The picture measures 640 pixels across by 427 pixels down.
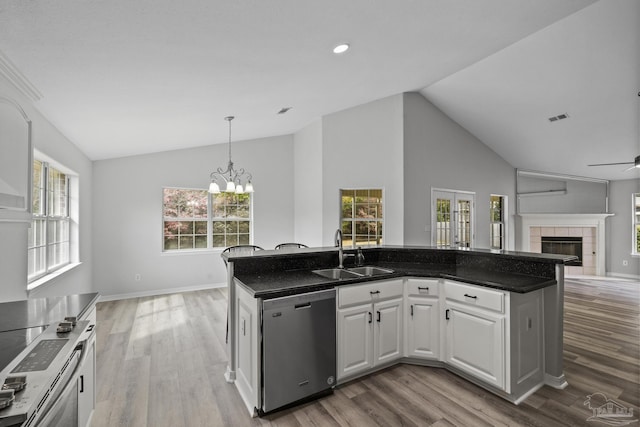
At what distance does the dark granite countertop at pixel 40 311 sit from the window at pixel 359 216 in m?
4.24

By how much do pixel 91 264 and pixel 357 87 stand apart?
5.11 m

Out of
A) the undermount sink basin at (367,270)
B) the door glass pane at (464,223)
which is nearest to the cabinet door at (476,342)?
the undermount sink basin at (367,270)

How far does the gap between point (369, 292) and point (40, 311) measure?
2191mm

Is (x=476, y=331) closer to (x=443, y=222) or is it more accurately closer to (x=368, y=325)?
(x=368, y=325)

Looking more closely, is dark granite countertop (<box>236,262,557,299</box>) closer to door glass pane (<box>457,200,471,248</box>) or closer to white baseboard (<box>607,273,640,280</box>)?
door glass pane (<box>457,200,471,248</box>)

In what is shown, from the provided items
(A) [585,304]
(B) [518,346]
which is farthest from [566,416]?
(A) [585,304]

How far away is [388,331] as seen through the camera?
2762 millimetres

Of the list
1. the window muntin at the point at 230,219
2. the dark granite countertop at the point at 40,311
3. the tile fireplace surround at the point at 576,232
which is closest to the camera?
the dark granite countertop at the point at 40,311

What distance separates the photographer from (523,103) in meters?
5.01

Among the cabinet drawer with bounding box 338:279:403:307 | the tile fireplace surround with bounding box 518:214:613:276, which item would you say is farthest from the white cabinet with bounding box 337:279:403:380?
the tile fireplace surround with bounding box 518:214:613:276

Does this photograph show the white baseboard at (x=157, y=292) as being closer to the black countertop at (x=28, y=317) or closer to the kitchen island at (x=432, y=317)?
the kitchen island at (x=432, y=317)

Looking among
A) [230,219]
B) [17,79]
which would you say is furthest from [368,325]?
→ [230,219]

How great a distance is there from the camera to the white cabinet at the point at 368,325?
2518 mm

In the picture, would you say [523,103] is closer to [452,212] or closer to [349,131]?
[452,212]
